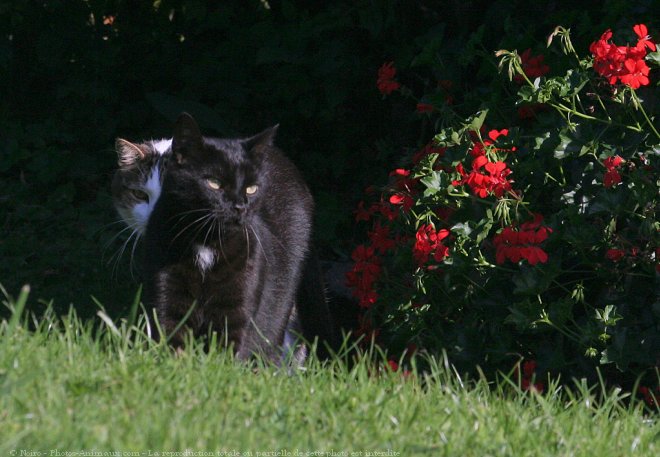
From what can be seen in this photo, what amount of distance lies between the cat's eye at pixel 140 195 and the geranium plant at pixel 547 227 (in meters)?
1.21

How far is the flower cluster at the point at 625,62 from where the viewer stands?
3.78m

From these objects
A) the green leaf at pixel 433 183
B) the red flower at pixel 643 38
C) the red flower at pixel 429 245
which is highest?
the red flower at pixel 643 38

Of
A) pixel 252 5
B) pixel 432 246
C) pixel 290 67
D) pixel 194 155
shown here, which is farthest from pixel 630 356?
pixel 252 5

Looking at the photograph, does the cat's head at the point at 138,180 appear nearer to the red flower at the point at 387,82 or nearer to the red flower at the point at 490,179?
the red flower at the point at 387,82

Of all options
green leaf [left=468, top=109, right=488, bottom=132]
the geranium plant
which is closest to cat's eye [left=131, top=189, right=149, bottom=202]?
the geranium plant

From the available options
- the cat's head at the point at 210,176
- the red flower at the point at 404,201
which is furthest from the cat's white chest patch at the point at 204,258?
the red flower at the point at 404,201

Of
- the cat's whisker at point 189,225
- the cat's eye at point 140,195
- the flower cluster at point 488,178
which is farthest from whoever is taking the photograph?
the cat's eye at point 140,195

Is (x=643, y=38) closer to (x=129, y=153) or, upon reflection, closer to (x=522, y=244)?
(x=522, y=244)

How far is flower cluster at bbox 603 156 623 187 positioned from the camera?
3.83 m

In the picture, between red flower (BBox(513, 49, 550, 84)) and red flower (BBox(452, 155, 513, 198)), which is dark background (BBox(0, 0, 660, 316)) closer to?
red flower (BBox(513, 49, 550, 84))

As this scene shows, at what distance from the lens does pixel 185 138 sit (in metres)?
4.20

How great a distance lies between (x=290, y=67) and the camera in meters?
6.17

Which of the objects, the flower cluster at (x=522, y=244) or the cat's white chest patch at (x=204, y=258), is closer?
the flower cluster at (x=522, y=244)

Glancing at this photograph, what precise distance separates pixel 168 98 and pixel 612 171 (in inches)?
134
